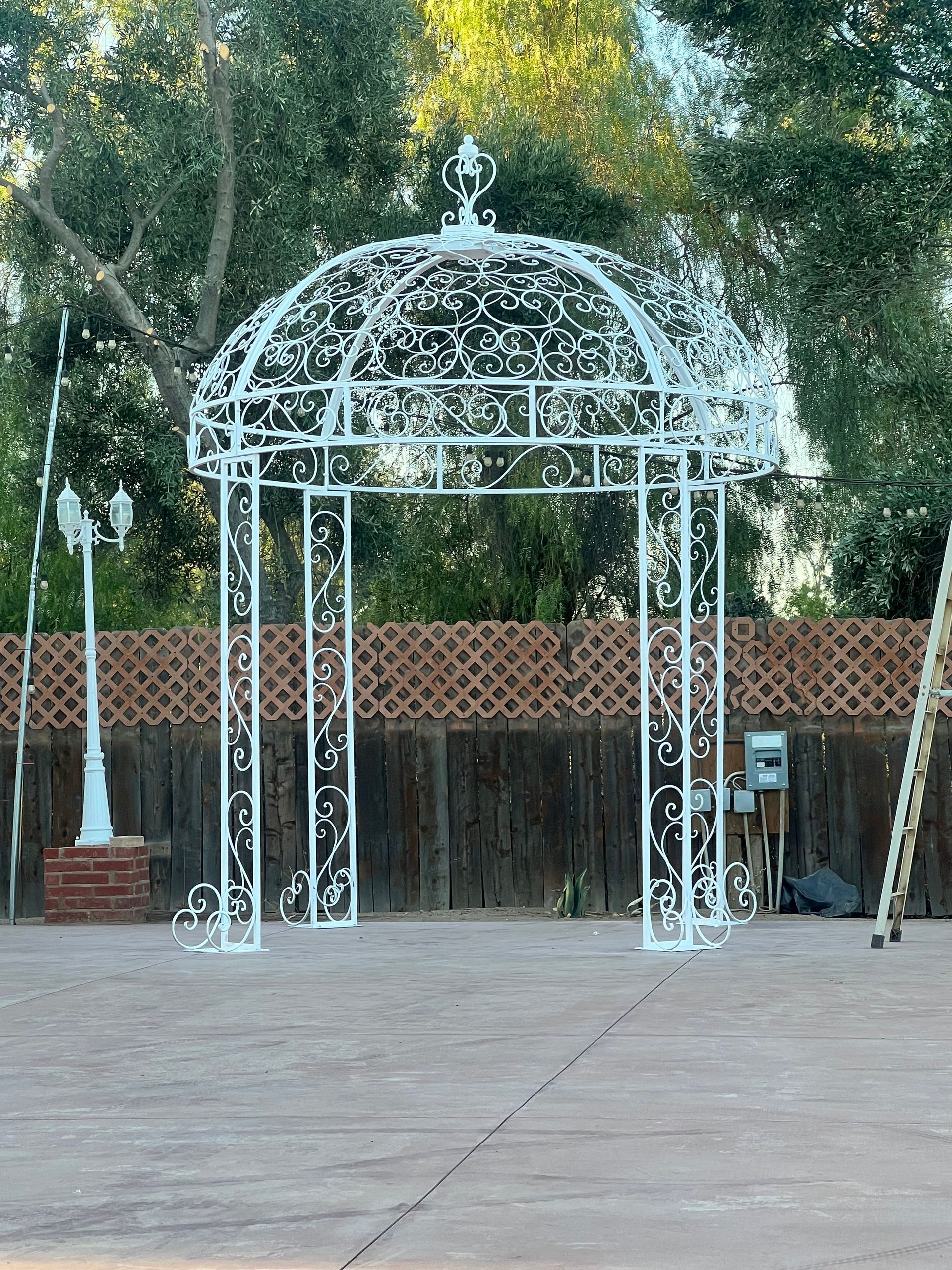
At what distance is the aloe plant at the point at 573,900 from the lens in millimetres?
8969

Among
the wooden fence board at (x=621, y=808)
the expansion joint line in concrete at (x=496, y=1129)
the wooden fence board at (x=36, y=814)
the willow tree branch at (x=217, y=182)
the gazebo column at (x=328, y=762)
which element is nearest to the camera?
the expansion joint line in concrete at (x=496, y=1129)

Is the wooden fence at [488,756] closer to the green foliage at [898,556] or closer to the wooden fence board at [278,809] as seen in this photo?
the wooden fence board at [278,809]

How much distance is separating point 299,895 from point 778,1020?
479 cm

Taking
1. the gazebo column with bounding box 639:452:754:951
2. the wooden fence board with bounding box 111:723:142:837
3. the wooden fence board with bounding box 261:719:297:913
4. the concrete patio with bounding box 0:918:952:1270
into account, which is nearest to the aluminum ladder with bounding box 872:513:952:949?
the concrete patio with bounding box 0:918:952:1270

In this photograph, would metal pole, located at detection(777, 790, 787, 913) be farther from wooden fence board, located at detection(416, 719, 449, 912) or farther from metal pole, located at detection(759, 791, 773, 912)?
wooden fence board, located at detection(416, 719, 449, 912)

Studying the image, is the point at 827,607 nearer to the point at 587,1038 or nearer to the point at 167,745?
the point at 167,745

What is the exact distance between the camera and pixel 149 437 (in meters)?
13.5

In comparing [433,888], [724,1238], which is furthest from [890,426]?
[724,1238]

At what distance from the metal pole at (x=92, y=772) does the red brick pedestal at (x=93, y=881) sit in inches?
3.5

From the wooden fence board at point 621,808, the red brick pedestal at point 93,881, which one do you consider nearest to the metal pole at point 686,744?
the wooden fence board at point 621,808

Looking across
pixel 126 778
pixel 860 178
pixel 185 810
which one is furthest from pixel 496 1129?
pixel 860 178

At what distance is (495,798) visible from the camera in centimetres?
928

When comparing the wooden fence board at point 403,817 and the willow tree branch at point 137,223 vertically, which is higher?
the willow tree branch at point 137,223

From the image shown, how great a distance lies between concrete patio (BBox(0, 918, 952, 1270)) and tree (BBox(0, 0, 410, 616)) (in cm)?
756
